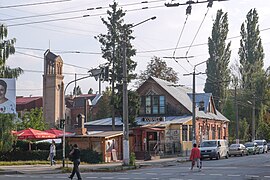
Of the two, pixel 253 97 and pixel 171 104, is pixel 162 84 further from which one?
pixel 253 97

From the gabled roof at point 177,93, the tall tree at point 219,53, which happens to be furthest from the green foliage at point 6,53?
the tall tree at point 219,53

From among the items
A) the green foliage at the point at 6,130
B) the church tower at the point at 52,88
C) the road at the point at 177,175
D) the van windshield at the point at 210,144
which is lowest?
the road at the point at 177,175

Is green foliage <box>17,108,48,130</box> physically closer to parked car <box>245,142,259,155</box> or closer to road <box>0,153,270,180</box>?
parked car <box>245,142,259,155</box>

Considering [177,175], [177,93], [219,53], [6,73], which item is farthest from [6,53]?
[219,53]

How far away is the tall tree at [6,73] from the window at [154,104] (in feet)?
89.9

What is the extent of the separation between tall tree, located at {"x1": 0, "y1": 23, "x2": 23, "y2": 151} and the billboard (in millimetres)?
1841

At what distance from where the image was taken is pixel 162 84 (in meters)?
64.4

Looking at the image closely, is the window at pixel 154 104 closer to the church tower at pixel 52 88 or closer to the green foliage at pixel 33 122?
the green foliage at pixel 33 122

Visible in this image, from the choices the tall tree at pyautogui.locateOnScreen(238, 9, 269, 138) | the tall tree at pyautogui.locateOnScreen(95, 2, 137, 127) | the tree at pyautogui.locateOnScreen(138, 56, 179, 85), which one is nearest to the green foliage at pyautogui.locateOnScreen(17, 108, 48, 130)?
the tall tree at pyautogui.locateOnScreen(95, 2, 137, 127)

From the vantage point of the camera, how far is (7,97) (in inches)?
1398

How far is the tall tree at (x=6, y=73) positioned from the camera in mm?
37469

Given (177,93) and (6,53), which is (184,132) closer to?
(177,93)

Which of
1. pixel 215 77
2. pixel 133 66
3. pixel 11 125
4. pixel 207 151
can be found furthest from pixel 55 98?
pixel 11 125

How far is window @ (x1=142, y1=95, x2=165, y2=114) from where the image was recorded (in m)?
64.9
